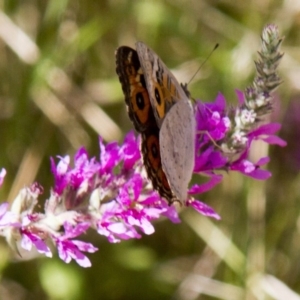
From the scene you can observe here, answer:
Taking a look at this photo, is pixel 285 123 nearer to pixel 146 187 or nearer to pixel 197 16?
pixel 197 16

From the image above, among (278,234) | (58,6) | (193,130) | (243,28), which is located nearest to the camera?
(193,130)

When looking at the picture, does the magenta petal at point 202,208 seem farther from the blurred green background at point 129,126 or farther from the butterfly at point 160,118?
the blurred green background at point 129,126

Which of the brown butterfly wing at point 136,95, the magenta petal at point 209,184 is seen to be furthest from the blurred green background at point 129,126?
the brown butterfly wing at point 136,95

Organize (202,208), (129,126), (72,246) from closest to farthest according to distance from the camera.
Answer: (72,246) < (202,208) < (129,126)

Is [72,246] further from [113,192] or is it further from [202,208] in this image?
[202,208]

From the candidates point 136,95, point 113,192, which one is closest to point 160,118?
point 136,95

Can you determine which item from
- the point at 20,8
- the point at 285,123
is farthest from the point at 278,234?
the point at 20,8
